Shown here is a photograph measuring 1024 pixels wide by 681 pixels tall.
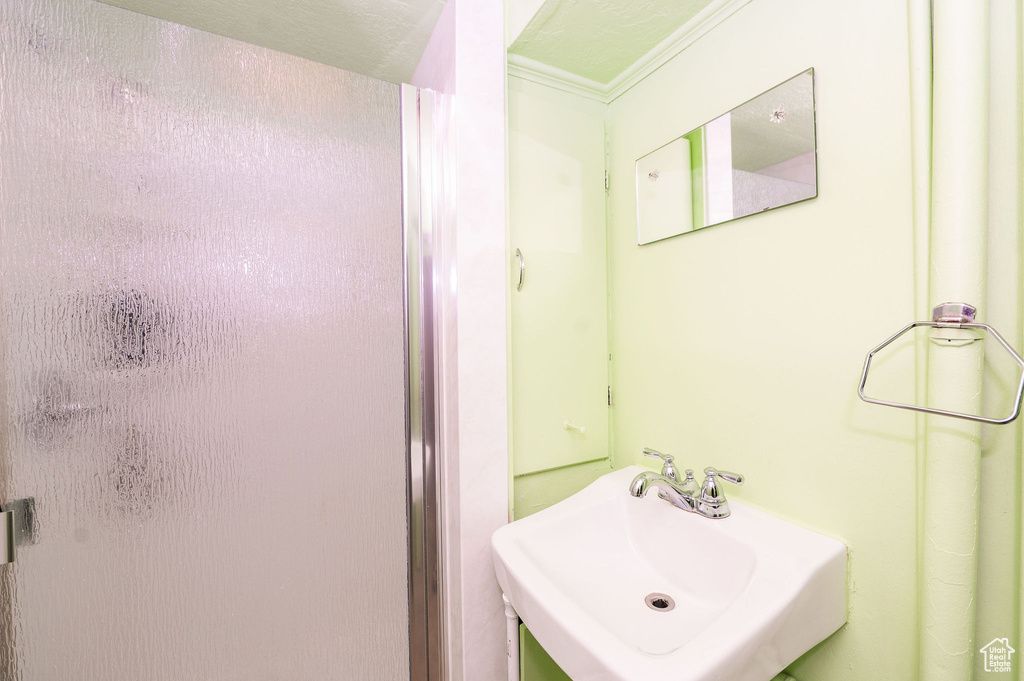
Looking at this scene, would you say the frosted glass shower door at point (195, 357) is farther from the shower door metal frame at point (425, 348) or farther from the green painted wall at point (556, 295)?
the green painted wall at point (556, 295)

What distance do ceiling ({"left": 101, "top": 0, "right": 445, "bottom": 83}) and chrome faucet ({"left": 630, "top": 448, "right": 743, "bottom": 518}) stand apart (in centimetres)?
134

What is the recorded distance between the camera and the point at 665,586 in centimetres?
92

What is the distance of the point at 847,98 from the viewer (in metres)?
0.77

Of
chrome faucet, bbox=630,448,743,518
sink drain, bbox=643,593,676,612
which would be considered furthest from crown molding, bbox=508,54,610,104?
sink drain, bbox=643,593,676,612

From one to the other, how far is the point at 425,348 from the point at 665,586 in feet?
2.64

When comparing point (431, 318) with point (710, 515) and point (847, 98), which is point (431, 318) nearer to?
point (710, 515)

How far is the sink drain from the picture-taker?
86 cm

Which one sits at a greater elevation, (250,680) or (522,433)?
(522,433)

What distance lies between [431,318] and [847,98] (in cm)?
99

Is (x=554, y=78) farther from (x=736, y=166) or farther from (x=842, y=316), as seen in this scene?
(x=842, y=316)

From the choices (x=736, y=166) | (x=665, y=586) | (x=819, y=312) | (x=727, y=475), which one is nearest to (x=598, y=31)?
(x=736, y=166)

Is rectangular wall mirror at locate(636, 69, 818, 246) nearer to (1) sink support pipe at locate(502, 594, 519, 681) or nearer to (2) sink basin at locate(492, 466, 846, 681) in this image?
(2) sink basin at locate(492, 466, 846, 681)

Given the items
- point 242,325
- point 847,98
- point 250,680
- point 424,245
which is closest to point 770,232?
point 847,98

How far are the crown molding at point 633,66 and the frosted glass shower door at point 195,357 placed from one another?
0.46 m
